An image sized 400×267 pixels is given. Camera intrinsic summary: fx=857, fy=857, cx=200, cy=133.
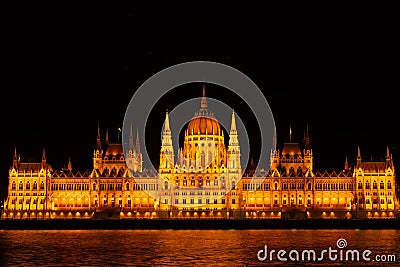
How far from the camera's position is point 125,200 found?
134875 mm

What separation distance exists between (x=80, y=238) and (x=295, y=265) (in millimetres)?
34246

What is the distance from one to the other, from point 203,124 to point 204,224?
33.6 m

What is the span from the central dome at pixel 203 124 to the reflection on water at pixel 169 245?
39052 mm

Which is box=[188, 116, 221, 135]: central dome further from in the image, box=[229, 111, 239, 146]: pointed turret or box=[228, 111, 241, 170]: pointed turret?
box=[228, 111, 241, 170]: pointed turret

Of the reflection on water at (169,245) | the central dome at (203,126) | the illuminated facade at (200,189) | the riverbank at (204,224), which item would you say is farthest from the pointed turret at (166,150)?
the reflection on water at (169,245)

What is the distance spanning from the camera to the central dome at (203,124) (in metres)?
145

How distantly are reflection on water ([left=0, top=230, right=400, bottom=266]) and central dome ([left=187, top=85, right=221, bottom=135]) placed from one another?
39052 mm

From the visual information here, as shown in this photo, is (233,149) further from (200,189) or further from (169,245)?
(169,245)

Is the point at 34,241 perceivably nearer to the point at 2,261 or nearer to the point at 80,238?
the point at 80,238

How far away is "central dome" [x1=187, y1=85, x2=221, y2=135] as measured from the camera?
145 metres

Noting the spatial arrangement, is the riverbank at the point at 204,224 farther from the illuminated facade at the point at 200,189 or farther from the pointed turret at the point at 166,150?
the pointed turret at the point at 166,150

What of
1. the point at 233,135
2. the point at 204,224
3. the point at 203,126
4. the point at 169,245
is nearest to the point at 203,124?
the point at 203,126

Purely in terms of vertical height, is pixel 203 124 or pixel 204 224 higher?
pixel 203 124

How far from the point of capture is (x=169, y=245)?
8300 centimetres
